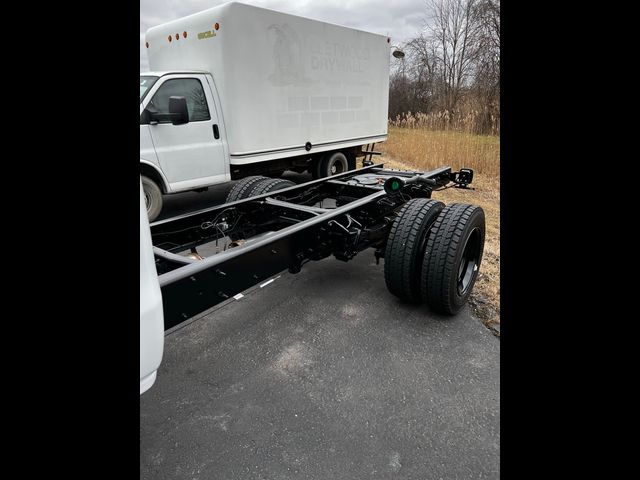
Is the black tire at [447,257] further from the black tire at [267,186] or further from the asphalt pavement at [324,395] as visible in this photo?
the black tire at [267,186]

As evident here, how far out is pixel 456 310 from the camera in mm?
3293

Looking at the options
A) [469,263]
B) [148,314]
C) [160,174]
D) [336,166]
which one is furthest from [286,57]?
[148,314]

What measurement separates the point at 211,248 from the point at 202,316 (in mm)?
1547

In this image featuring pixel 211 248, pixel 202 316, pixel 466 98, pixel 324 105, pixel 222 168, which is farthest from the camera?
pixel 466 98

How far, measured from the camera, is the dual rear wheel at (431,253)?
10.3ft

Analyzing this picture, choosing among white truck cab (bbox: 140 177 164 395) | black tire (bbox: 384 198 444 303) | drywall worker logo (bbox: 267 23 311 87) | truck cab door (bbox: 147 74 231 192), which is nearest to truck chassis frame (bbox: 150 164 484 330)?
black tire (bbox: 384 198 444 303)

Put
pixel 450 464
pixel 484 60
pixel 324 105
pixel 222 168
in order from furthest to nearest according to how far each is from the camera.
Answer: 1. pixel 484 60
2. pixel 324 105
3. pixel 222 168
4. pixel 450 464

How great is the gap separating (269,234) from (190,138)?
411cm

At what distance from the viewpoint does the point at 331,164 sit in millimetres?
8820

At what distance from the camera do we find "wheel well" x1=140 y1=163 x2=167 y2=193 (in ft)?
19.1

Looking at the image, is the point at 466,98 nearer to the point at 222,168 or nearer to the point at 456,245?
the point at 222,168

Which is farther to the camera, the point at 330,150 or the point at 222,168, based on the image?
the point at 330,150
